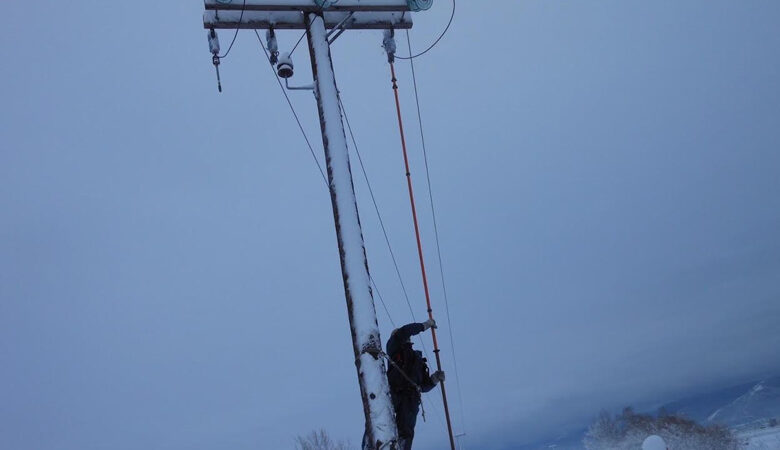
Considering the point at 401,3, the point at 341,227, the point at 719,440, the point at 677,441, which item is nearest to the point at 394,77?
the point at 401,3

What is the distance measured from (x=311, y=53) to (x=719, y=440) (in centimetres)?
7979

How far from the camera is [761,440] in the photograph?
9481 cm

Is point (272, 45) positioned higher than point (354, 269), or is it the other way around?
point (272, 45)

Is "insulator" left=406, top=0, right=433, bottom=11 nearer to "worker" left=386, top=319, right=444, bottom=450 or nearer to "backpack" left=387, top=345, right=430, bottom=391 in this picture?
"worker" left=386, top=319, right=444, bottom=450

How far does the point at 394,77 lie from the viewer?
27.2 feet

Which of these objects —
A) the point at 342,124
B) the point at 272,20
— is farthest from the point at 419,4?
the point at 342,124

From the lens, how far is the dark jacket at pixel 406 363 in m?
7.11

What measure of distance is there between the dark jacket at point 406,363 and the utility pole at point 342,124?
679mm

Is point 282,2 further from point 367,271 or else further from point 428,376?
point 428,376

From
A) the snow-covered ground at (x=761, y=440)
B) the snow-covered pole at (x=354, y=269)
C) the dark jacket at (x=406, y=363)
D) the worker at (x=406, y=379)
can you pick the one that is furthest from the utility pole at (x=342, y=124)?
the snow-covered ground at (x=761, y=440)

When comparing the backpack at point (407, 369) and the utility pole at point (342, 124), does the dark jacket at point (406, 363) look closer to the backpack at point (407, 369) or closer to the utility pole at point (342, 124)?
the backpack at point (407, 369)

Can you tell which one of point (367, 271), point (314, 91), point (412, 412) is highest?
point (314, 91)

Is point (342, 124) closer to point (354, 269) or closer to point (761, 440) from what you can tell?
point (354, 269)

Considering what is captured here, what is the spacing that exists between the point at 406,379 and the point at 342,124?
2.61 metres
